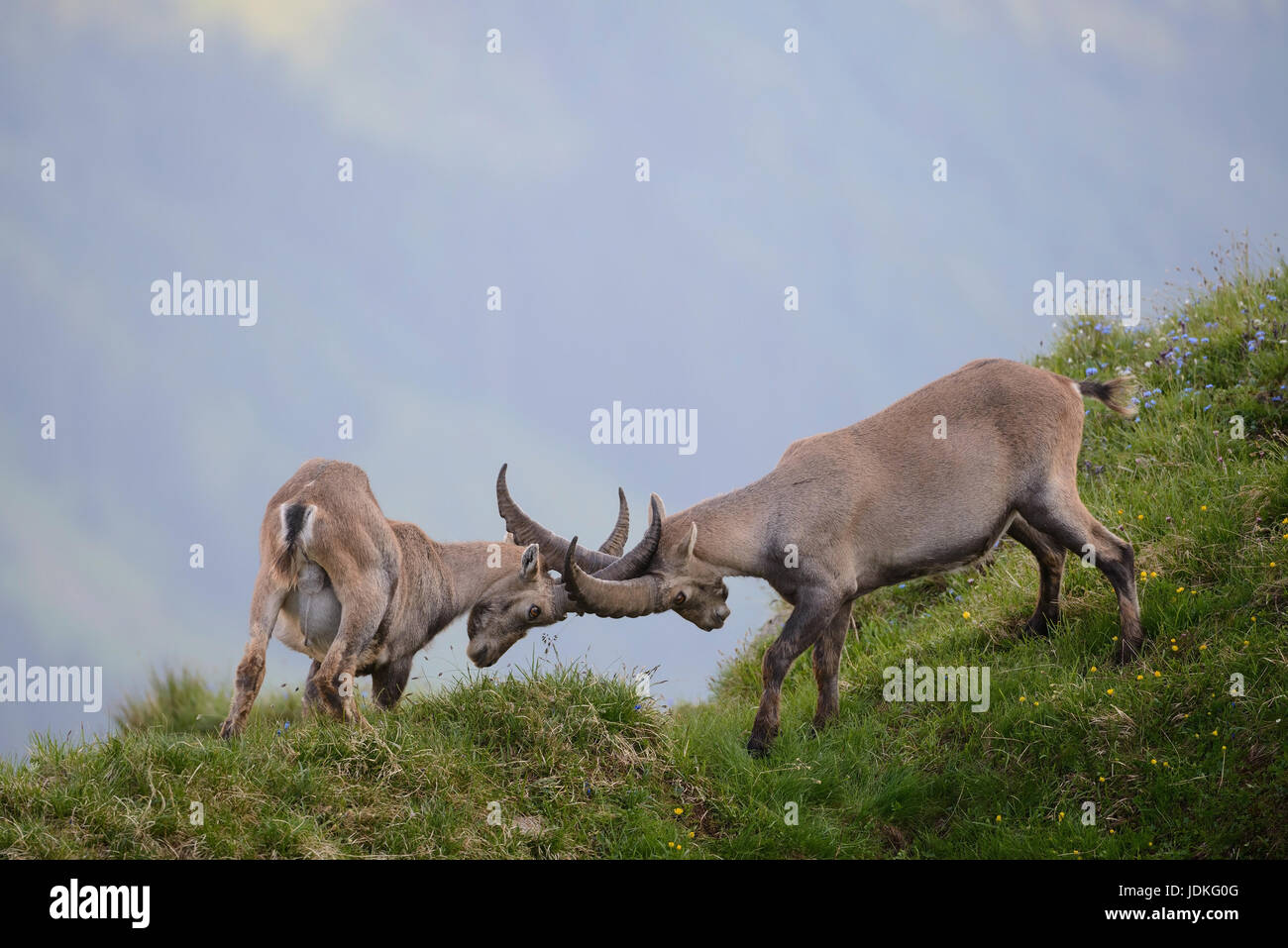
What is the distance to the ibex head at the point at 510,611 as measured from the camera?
33.9 feet

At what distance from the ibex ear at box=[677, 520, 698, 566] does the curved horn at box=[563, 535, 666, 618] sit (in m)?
0.29

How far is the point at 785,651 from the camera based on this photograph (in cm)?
935

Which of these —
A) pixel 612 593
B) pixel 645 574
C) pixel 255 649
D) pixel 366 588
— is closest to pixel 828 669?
pixel 645 574

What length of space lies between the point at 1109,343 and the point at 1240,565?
17.9 ft

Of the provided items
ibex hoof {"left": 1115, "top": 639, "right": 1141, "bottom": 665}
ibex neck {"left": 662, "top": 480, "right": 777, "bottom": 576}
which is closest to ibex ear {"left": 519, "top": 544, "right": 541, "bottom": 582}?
ibex neck {"left": 662, "top": 480, "right": 777, "bottom": 576}

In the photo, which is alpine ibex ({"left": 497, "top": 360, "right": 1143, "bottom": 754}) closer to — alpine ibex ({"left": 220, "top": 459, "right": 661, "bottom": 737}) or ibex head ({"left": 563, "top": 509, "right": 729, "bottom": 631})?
ibex head ({"left": 563, "top": 509, "right": 729, "bottom": 631})

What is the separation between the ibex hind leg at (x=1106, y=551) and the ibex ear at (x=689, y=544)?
2792 mm

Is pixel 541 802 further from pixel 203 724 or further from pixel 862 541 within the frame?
pixel 203 724

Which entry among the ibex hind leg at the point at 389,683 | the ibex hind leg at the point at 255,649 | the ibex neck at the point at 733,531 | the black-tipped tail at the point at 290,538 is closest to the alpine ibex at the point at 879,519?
the ibex neck at the point at 733,531

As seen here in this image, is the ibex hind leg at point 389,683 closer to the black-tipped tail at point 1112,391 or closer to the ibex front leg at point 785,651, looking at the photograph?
the ibex front leg at point 785,651

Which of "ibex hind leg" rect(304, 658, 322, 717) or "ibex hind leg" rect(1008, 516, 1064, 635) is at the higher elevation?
"ibex hind leg" rect(1008, 516, 1064, 635)

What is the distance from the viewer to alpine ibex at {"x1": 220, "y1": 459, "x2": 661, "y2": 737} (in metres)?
8.92

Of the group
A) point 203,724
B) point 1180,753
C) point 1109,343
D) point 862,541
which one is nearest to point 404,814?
point 862,541
